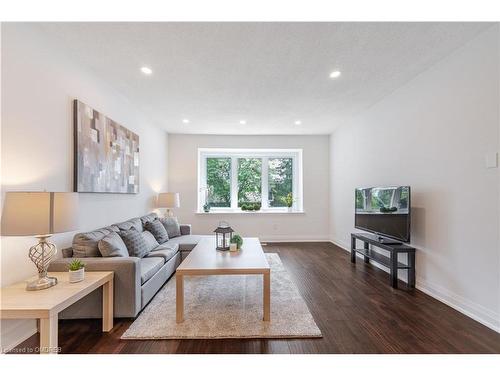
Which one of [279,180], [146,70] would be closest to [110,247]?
[146,70]

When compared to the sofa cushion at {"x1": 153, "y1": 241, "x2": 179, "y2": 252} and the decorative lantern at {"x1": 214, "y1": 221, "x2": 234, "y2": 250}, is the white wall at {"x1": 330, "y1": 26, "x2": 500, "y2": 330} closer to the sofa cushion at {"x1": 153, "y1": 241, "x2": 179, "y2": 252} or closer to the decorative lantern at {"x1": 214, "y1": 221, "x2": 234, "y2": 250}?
the decorative lantern at {"x1": 214, "y1": 221, "x2": 234, "y2": 250}

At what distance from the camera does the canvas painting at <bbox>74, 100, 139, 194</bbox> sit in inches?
94.4

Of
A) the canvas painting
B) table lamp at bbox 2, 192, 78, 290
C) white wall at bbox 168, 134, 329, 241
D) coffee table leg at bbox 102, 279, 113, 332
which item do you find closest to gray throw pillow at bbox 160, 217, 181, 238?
the canvas painting

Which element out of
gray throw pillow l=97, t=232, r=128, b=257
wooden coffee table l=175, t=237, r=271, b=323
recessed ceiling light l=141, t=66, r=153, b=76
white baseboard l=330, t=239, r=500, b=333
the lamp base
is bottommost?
white baseboard l=330, t=239, r=500, b=333

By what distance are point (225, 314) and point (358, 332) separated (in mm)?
1169

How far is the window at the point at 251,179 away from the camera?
19.0ft

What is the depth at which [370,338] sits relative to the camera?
1820 mm

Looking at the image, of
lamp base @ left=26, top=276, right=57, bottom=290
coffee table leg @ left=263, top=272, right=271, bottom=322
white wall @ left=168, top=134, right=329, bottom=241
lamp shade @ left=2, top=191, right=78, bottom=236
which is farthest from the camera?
white wall @ left=168, top=134, right=329, bottom=241

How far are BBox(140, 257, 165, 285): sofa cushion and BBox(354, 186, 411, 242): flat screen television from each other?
2929 millimetres

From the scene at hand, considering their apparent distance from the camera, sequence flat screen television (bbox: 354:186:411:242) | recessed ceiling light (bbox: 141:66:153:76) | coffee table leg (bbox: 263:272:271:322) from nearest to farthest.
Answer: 1. coffee table leg (bbox: 263:272:271:322)
2. recessed ceiling light (bbox: 141:66:153:76)
3. flat screen television (bbox: 354:186:411:242)

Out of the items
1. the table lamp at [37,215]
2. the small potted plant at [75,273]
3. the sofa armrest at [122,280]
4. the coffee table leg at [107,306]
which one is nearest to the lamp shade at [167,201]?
the sofa armrest at [122,280]

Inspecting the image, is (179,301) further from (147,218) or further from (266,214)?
(266,214)

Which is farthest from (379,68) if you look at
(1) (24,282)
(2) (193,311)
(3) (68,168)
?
(1) (24,282)

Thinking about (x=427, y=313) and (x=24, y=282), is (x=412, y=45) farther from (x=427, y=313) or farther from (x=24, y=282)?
(x=24, y=282)
